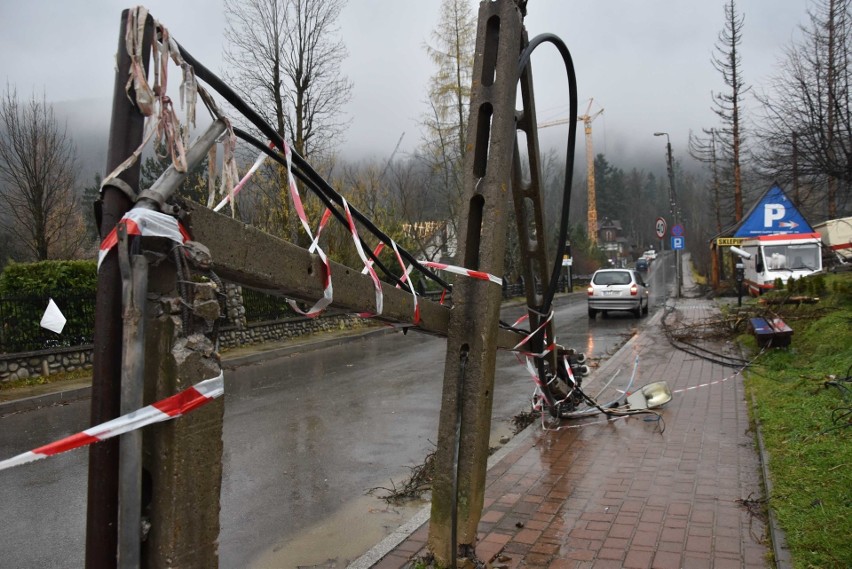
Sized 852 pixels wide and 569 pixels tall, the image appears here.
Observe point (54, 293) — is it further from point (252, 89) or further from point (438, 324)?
point (438, 324)

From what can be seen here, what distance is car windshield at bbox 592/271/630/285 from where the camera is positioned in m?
23.4

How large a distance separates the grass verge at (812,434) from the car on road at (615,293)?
429 inches

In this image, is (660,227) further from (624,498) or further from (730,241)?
(624,498)

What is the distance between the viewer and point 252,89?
21.2m

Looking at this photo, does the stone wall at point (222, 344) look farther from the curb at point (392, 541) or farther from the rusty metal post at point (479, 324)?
the rusty metal post at point (479, 324)

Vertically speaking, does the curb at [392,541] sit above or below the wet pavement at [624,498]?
below

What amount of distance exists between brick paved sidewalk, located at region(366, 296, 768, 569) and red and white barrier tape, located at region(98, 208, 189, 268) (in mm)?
3121

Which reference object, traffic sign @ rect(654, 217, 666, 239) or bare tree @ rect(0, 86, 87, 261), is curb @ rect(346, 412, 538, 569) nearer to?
bare tree @ rect(0, 86, 87, 261)

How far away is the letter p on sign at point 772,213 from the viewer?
19156 millimetres

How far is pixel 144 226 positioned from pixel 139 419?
54 cm

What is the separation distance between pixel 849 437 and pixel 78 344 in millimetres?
13708

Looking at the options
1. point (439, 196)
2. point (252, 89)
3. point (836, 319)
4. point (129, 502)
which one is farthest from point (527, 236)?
point (439, 196)

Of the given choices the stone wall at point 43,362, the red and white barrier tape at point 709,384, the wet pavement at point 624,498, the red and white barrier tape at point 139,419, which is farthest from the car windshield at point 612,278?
the red and white barrier tape at point 139,419

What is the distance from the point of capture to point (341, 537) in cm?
510
